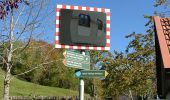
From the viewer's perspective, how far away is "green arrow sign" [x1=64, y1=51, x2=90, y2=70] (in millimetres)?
9555

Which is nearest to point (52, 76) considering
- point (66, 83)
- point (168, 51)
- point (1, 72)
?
point (66, 83)

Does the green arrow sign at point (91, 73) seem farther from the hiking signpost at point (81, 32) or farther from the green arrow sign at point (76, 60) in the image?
the green arrow sign at point (76, 60)

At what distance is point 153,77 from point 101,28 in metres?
24.9

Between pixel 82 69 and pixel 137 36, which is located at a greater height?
pixel 137 36

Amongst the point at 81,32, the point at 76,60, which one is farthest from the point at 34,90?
the point at 76,60

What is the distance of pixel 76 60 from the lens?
966 cm

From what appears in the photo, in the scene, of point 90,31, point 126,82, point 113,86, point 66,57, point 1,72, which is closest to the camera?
point 66,57

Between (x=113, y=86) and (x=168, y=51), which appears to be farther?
(x=113, y=86)

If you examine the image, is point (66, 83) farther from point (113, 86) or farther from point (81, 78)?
point (81, 78)

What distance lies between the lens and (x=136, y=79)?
114 feet

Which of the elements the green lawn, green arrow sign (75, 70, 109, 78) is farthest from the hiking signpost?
the green lawn

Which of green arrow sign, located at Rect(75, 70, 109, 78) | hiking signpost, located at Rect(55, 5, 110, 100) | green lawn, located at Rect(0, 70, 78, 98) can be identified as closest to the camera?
green arrow sign, located at Rect(75, 70, 109, 78)

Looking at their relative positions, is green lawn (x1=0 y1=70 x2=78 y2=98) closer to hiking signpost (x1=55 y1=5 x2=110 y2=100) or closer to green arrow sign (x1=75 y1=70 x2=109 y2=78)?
hiking signpost (x1=55 y1=5 x2=110 y2=100)

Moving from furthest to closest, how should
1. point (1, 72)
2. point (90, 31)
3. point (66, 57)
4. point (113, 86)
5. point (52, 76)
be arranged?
point (52, 76) → point (113, 86) → point (1, 72) → point (90, 31) → point (66, 57)
